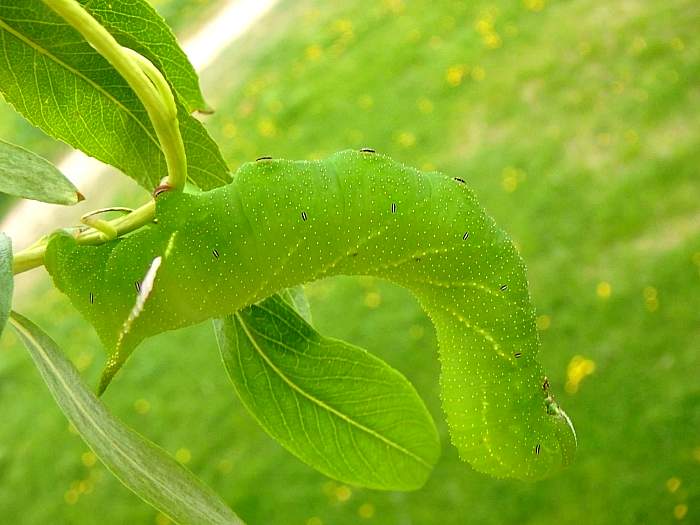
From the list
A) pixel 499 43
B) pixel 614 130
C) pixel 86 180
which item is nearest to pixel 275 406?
pixel 614 130

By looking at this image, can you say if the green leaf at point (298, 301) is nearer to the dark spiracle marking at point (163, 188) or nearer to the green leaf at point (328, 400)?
the green leaf at point (328, 400)

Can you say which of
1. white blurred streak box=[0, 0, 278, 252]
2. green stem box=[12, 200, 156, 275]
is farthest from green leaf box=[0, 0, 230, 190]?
white blurred streak box=[0, 0, 278, 252]

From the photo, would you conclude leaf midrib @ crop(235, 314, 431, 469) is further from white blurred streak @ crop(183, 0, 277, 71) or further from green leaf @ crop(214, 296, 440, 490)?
white blurred streak @ crop(183, 0, 277, 71)

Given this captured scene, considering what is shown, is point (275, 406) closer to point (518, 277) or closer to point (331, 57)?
point (518, 277)

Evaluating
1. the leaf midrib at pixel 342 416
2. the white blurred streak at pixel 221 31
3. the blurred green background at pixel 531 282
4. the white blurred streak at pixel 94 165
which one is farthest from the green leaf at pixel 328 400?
the white blurred streak at pixel 221 31

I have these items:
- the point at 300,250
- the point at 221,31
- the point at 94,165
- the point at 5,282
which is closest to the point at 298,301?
the point at 300,250

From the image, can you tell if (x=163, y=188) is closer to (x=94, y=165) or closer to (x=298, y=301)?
(x=298, y=301)
